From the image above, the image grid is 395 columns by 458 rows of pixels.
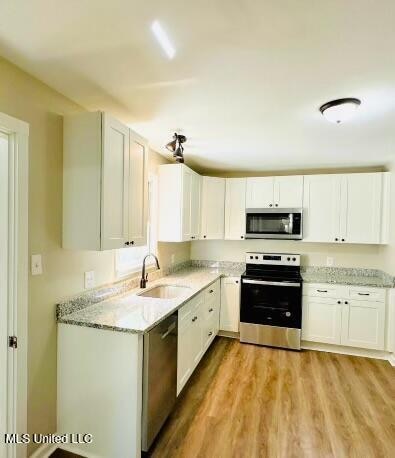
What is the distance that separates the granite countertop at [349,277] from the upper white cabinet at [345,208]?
0.48 metres

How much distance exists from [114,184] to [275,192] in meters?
2.52

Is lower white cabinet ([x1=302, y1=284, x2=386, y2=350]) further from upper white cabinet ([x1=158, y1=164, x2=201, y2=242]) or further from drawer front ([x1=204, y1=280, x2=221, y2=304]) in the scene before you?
upper white cabinet ([x1=158, y1=164, x2=201, y2=242])

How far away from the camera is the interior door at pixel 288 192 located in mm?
3706

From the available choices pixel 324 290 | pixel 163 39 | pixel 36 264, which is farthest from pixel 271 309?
pixel 163 39

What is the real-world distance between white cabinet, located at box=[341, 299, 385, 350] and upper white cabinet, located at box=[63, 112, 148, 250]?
9.46 ft

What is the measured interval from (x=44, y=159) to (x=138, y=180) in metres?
0.70

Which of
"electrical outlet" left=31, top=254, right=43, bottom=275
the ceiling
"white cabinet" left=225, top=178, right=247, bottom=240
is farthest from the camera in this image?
"white cabinet" left=225, top=178, right=247, bottom=240

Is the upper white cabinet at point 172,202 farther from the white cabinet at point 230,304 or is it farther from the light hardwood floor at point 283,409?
the light hardwood floor at point 283,409

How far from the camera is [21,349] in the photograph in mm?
1577

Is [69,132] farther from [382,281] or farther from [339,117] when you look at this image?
[382,281]

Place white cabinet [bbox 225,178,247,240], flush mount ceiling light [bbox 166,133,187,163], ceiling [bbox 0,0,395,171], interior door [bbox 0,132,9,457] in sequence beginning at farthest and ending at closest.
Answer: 1. white cabinet [bbox 225,178,247,240]
2. flush mount ceiling light [bbox 166,133,187,163]
3. interior door [bbox 0,132,9,457]
4. ceiling [bbox 0,0,395,171]

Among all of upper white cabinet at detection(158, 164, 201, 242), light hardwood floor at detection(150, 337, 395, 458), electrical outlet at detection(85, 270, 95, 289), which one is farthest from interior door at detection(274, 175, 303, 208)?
electrical outlet at detection(85, 270, 95, 289)

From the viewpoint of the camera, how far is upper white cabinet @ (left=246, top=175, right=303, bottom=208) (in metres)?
3.71

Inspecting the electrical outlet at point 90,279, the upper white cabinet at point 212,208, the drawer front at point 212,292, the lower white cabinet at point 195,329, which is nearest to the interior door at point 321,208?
the upper white cabinet at point 212,208
